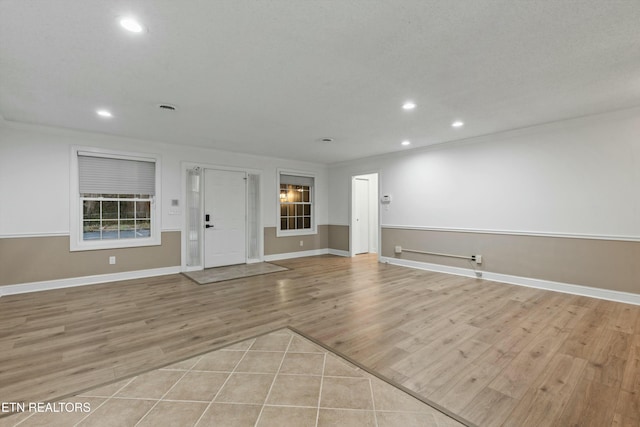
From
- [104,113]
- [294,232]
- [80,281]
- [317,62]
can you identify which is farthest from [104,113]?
[294,232]

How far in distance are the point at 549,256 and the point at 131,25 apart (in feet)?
18.5

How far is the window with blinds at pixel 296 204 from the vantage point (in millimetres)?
7137

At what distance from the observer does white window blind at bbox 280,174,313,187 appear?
23.3 ft

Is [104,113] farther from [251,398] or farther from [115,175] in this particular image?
[251,398]

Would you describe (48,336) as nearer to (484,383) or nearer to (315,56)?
(315,56)

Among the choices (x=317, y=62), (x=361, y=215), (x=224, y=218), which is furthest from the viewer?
(x=361, y=215)

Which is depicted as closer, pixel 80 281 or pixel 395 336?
pixel 395 336

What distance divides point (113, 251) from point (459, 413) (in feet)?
17.7

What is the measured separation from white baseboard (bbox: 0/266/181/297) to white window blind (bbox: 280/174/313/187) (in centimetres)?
309

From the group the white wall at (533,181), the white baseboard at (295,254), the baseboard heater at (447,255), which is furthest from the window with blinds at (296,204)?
the baseboard heater at (447,255)

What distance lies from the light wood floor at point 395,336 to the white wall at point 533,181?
1.14 metres

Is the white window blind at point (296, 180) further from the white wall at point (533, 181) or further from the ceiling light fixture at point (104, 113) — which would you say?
the ceiling light fixture at point (104, 113)

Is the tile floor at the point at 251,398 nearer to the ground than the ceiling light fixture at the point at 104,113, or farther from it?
nearer to the ground

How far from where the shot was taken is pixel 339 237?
25.1ft
